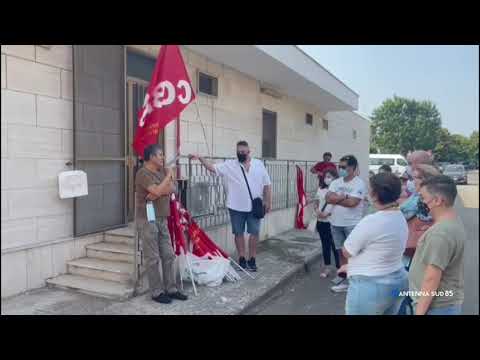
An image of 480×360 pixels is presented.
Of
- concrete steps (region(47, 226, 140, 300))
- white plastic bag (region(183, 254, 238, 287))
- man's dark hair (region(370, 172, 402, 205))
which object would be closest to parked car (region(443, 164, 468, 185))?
white plastic bag (region(183, 254, 238, 287))

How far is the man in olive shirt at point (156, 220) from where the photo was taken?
12.9 ft

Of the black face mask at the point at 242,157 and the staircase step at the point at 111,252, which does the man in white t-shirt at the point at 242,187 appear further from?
the staircase step at the point at 111,252

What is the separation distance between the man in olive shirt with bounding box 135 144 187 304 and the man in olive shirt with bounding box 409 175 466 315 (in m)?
2.52

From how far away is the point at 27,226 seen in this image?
416cm

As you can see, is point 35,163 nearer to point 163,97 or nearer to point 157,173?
point 157,173

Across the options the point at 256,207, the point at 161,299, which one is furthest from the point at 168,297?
the point at 256,207

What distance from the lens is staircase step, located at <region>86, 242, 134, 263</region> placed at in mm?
4707

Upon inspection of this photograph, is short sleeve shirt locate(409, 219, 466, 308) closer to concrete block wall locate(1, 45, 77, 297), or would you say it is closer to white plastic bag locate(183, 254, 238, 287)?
white plastic bag locate(183, 254, 238, 287)

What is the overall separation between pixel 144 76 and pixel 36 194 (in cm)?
259

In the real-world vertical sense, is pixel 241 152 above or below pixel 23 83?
below

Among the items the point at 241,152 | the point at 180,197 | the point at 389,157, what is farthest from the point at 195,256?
the point at 389,157

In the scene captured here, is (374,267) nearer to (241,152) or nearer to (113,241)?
(241,152)

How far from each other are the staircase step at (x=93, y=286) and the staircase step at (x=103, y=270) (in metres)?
0.05

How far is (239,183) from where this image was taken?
17.2 ft
